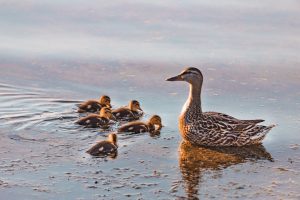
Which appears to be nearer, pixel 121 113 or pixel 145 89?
pixel 121 113

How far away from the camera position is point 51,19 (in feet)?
35.7

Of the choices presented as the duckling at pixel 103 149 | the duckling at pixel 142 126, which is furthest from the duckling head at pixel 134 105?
the duckling at pixel 103 149

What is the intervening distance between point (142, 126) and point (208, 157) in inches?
35.3

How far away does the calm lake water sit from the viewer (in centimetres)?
587

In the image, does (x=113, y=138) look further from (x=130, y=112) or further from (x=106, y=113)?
(x=130, y=112)

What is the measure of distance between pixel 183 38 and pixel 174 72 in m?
1.31

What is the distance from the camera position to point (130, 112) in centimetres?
762

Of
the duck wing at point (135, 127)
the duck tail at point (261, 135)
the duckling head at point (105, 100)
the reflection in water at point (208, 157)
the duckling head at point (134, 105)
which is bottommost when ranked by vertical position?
the reflection in water at point (208, 157)

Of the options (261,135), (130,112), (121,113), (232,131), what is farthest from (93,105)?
(261,135)

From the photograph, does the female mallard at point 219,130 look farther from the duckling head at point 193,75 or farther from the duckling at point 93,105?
the duckling at point 93,105

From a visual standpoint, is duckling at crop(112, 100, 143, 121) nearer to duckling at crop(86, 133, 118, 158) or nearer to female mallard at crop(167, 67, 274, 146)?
female mallard at crop(167, 67, 274, 146)

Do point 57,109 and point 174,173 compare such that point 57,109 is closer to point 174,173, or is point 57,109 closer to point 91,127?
point 91,127

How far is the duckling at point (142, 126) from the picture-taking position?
7231 millimetres

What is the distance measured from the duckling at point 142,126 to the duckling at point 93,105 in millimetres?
574
